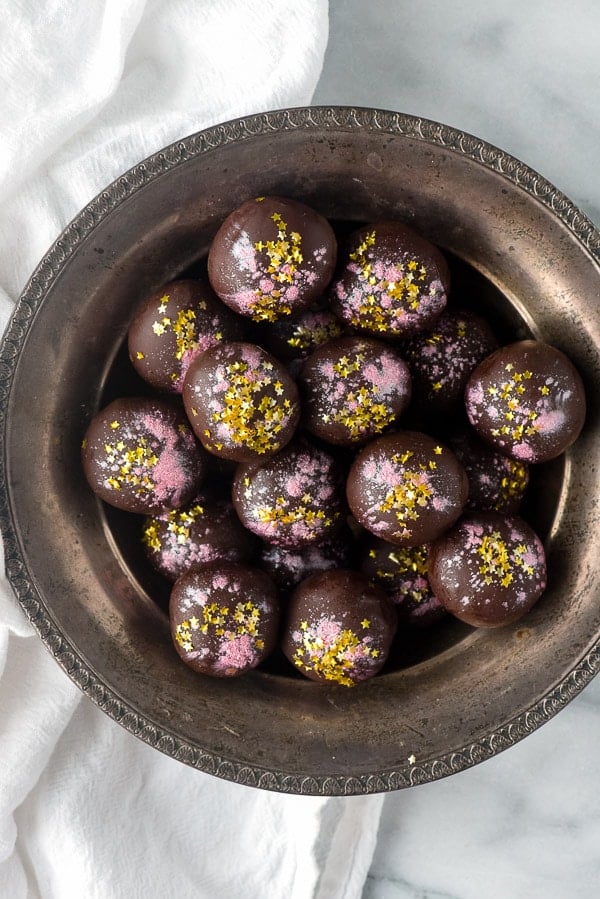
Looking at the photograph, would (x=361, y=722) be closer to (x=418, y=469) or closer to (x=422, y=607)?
(x=422, y=607)

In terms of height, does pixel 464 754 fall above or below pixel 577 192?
below

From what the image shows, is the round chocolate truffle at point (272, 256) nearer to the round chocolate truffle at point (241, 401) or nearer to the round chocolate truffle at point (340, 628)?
the round chocolate truffle at point (241, 401)

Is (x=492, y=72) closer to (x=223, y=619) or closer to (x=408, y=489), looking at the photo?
(x=408, y=489)

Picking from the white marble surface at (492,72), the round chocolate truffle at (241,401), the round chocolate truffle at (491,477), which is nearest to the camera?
the round chocolate truffle at (241,401)

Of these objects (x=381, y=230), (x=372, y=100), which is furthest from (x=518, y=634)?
(x=372, y=100)

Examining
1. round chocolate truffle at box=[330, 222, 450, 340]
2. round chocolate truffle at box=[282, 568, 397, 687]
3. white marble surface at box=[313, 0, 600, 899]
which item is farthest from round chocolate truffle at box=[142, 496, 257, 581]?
white marble surface at box=[313, 0, 600, 899]

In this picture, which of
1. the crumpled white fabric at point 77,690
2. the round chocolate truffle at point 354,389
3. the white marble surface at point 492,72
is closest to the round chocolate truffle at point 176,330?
the round chocolate truffle at point 354,389

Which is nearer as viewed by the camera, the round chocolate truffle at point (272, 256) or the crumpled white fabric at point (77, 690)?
the round chocolate truffle at point (272, 256)

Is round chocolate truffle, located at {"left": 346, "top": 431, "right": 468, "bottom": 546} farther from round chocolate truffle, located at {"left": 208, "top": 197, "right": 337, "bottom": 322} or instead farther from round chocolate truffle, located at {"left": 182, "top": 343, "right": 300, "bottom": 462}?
round chocolate truffle, located at {"left": 208, "top": 197, "right": 337, "bottom": 322}
